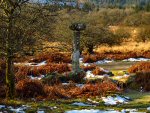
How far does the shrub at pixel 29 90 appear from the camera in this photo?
14650mm

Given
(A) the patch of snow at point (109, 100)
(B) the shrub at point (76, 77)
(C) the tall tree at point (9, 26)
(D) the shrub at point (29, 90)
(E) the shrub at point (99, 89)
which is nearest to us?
(C) the tall tree at point (9, 26)

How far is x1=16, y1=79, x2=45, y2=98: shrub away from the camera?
577 inches

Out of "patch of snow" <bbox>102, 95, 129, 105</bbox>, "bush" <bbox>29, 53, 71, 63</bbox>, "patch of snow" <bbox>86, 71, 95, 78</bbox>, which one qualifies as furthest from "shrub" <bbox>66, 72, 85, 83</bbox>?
"bush" <bbox>29, 53, 71, 63</bbox>

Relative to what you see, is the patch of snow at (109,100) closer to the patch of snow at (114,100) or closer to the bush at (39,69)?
the patch of snow at (114,100)

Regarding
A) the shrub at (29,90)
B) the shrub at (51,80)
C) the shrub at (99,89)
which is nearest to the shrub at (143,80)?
the shrub at (99,89)

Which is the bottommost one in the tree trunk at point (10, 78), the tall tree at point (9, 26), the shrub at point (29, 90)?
the shrub at point (29, 90)

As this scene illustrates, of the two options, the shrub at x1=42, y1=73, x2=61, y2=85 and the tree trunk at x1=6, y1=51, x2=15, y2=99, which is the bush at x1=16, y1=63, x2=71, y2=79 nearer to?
the shrub at x1=42, y1=73, x2=61, y2=85

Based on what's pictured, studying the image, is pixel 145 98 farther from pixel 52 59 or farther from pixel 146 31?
pixel 146 31

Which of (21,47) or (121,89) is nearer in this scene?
(21,47)

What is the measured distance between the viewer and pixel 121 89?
1686 cm

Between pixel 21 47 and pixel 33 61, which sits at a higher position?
pixel 21 47

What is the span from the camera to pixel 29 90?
14812 mm

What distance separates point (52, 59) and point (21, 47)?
1755 centimetres

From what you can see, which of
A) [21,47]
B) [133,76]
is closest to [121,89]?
[133,76]
